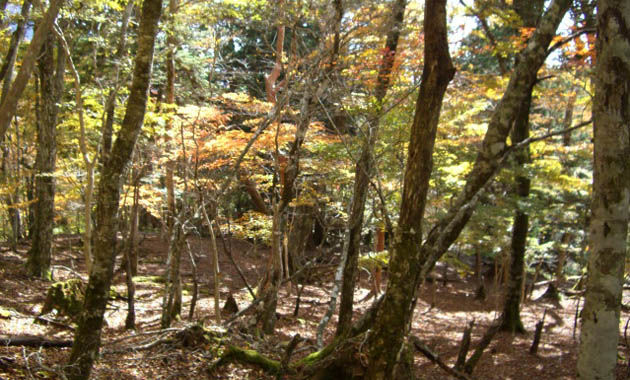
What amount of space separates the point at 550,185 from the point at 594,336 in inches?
343

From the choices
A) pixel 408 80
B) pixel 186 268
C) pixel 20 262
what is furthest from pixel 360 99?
pixel 186 268

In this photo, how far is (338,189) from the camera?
41.9 ft

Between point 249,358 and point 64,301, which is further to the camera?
point 64,301

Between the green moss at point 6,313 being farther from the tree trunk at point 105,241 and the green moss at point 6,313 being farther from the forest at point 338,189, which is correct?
the tree trunk at point 105,241

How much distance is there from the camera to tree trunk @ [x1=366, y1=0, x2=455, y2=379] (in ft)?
11.1

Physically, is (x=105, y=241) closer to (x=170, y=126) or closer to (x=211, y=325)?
(x=211, y=325)

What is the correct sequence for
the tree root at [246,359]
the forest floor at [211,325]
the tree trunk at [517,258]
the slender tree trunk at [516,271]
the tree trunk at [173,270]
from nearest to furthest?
the forest floor at [211,325] < the tree root at [246,359] < the tree trunk at [173,270] < the tree trunk at [517,258] < the slender tree trunk at [516,271]

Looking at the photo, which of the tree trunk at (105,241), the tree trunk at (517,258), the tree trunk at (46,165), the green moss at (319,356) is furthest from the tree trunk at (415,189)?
the tree trunk at (46,165)

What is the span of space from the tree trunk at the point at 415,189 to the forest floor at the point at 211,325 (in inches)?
105

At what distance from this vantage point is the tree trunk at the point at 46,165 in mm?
10883

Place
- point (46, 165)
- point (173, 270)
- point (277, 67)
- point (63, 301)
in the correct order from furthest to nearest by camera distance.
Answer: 1. point (277, 67)
2. point (46, 165)
3. point (63, 301)
4. point (173, 270)

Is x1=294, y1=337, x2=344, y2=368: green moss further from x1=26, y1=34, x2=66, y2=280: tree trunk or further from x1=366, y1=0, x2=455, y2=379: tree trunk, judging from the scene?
x1=26, y1=34, x2=66, y2=280: tree trunk

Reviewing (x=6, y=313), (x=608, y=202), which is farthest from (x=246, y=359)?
(x=608, y=202)

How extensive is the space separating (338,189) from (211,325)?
5335mm
